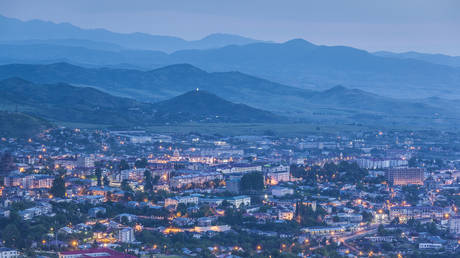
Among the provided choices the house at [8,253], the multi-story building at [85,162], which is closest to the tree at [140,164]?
Answer: the multi-story building at [85,162]

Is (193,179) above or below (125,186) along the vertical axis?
above

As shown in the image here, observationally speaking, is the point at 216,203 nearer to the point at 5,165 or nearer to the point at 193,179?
the point at 193,179

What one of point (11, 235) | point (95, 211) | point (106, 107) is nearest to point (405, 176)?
point (95, 211)

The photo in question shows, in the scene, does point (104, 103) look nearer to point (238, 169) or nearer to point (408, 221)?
point (238, 169)

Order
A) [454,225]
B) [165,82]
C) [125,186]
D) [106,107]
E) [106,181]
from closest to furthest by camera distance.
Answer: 1. [454,225]
2. [125,186]
3. [106,181]
4. [106,107]
5. [165,82]

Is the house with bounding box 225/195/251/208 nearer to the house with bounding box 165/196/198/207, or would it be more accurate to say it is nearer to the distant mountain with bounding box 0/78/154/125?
the house with bounding box 165/196/198/207

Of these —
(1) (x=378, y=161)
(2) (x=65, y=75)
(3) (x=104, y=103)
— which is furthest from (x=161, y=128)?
(2) (x=65, y=75)

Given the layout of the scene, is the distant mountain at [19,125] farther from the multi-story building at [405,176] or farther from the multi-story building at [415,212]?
the multi-story building at [415,212]
